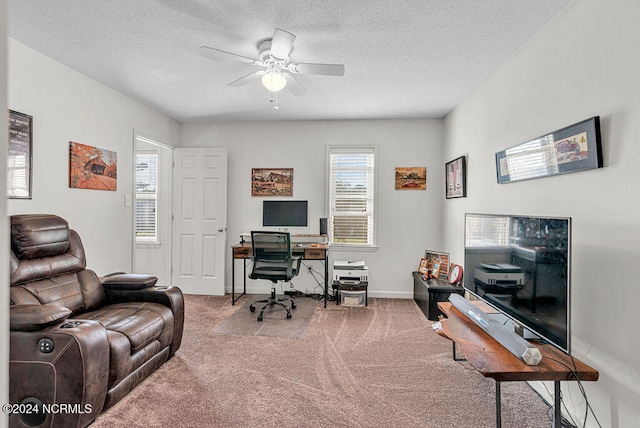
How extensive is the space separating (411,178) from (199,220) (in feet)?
10.1

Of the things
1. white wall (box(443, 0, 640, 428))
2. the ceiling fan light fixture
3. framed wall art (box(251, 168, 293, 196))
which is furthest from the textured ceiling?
framed wall art (box(251, 168, 293, 196))

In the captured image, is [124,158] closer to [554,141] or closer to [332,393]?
[332,393]

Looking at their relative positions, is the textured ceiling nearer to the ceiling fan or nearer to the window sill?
the ceiling fan

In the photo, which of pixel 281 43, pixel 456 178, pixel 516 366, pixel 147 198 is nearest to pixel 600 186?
pixel 516 366

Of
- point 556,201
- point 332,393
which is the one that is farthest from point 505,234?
point 332,393

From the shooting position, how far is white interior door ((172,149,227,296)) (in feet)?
15.3

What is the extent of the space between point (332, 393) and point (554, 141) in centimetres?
218

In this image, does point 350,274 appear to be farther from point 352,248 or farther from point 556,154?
point 556,154

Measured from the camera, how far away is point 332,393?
2.21 metres

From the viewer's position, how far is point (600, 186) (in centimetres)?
170

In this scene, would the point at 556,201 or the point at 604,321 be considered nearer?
the point at 604,321

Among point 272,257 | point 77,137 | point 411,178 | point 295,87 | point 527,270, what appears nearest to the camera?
point 527,270

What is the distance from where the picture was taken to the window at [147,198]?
4.89 metres

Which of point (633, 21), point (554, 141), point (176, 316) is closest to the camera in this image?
point (633, 21)
